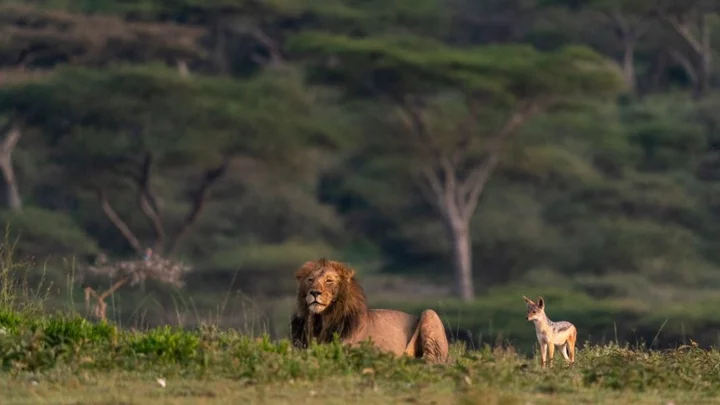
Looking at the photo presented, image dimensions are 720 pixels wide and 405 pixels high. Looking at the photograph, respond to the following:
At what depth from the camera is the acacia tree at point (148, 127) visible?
3388 cm

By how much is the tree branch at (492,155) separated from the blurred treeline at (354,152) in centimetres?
5

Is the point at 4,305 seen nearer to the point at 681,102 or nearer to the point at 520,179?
the point at 520,179

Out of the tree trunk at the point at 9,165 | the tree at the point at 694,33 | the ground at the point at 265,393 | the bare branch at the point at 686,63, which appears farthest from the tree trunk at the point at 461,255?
the ground at the point at 265,393

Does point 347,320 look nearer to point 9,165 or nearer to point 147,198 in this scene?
point 147,198

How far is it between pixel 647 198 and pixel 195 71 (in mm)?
10900

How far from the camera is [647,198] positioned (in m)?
38.6

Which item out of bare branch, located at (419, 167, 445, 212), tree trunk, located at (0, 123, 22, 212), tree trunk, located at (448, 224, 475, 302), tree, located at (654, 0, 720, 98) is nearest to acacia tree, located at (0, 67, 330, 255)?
tree trunk, located at (0, 123, 22, 212)

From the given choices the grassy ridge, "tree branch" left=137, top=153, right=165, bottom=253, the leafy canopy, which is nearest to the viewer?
the grassy ridge

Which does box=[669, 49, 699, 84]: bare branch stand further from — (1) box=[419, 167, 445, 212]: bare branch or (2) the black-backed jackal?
(2) the black-backed jackal

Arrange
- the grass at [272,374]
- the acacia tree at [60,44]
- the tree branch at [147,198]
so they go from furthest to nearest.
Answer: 1. the acacia tree at [60,44]
2. the tree branch at [147,198]
3. the grass at [272,374]

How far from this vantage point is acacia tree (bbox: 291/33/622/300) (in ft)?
110

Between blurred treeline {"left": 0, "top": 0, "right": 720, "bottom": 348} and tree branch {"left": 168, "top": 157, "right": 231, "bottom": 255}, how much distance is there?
0.10 m

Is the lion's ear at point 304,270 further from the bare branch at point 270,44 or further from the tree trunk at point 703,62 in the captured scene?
the tree trunk at point 703,62

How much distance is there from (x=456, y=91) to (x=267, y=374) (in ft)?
88.4
